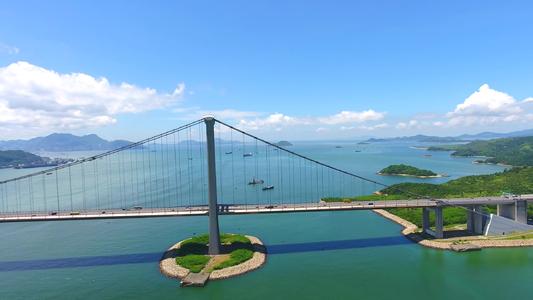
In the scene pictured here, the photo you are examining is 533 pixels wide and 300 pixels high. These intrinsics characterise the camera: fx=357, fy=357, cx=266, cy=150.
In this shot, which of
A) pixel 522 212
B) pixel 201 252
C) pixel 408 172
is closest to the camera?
pixel 201 252

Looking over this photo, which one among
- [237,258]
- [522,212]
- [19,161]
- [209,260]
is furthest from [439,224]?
[19,161]

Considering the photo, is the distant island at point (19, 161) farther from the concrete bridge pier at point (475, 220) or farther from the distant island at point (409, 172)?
the concrete bridge pier at point (475, 220)

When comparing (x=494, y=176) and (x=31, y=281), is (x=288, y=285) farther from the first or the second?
(x=494, y=176)

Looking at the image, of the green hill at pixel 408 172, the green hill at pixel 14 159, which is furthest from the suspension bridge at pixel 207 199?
the green hill at pixel 14 159

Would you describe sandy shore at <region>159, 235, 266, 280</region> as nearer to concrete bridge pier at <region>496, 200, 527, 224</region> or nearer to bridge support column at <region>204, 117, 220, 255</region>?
bridge support column at <region>204, 117, 220, 255</region>

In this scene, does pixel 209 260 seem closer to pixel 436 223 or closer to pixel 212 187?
pixel 212 187

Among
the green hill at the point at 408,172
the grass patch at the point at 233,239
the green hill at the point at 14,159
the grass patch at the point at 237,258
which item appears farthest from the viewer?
the green hill at the point at 14,159

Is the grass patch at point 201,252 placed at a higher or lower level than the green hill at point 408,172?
higher
